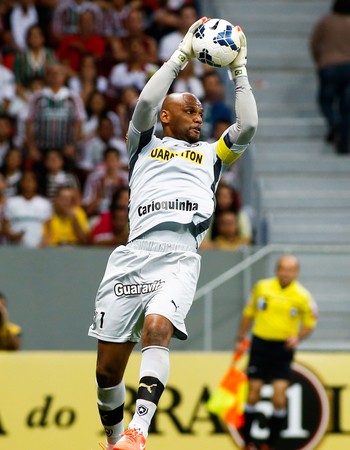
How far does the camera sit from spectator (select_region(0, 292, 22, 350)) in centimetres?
1297

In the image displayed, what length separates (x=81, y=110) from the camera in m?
15.9

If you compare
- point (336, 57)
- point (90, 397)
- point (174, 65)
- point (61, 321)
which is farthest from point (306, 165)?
point (174, 65)

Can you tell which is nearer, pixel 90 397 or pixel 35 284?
pixel 90 397

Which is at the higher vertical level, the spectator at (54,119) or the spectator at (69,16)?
the spectator at (69,16)

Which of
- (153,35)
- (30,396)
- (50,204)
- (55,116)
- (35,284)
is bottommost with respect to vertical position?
(30,396)

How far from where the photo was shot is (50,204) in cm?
1475

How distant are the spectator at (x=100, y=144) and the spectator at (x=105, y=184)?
0.65 meters

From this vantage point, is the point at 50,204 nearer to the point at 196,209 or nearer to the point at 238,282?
the point at 238,282

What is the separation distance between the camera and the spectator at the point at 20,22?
17.3 meters

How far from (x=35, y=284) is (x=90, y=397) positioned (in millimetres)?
1996

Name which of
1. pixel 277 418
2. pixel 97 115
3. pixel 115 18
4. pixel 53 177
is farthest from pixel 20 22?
pixel 277 418

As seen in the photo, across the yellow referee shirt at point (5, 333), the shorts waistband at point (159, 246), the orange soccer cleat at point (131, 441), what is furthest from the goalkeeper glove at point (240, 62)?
the yellow referee shirt at point (5, 333)

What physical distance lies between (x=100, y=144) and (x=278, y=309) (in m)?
3.82

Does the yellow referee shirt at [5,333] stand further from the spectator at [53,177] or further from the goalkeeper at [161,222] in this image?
the goalkeeper at [161,222]
